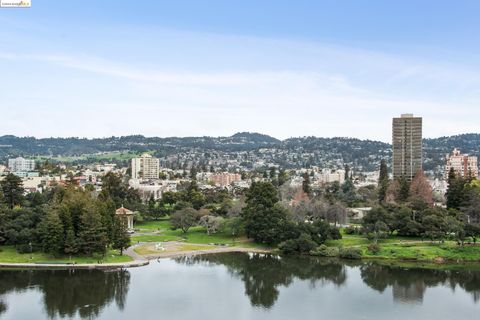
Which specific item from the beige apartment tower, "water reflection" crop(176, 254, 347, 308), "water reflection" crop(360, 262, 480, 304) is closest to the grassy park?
"water reflection" crop(360, 262, 480, 304)

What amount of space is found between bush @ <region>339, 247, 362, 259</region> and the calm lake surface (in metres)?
1.10

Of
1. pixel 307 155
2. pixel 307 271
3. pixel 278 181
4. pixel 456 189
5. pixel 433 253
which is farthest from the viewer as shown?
pixel 307 155

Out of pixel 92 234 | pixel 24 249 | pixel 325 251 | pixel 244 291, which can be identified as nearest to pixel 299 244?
pixel 325 251

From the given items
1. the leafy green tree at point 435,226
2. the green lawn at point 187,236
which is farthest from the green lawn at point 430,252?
the green lawn at point 187,236

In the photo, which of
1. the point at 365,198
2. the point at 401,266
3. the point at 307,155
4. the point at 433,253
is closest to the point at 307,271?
the point at 401,266

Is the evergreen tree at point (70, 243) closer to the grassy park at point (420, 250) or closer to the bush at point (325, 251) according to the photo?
the bush at point (325, 251)

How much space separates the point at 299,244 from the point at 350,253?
12.0 ft

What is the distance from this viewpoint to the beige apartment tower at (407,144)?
291 ft

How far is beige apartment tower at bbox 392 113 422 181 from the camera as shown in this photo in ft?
291

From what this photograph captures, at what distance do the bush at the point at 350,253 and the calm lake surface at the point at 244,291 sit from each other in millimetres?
1096

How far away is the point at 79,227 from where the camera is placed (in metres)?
36.7

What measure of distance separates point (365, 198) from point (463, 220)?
85.7 feet

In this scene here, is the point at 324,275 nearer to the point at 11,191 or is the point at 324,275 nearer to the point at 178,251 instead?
the point at 178,251

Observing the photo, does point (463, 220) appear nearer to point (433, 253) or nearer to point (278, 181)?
point (433, 253)
